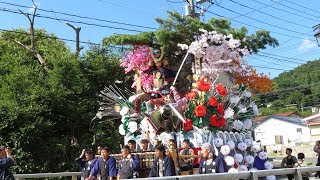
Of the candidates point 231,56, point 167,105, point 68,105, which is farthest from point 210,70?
point 68,105

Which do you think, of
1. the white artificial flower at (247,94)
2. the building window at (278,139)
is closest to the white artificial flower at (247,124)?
the white artificial flower at (247,94)

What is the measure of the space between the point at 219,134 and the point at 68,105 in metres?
8.16

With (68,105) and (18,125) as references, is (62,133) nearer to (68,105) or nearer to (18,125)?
(68,105)

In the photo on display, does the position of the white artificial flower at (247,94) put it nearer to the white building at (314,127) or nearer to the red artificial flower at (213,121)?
the red artificial flower at (213,121)

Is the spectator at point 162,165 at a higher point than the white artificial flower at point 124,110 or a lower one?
lower

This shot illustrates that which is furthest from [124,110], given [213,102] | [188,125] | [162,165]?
[162,165]

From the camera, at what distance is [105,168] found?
8.62 m

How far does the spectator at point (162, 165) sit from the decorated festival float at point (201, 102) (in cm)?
129

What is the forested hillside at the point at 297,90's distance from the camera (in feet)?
198

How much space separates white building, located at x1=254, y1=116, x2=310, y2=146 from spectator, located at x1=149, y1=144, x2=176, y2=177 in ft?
147

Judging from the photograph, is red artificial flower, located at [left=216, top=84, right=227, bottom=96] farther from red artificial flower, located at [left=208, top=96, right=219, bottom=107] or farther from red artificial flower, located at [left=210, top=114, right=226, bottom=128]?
red artificial flower, located at [left=210, top=114, right=226, bottom=128]

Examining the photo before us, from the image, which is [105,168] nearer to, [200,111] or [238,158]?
[200,111]

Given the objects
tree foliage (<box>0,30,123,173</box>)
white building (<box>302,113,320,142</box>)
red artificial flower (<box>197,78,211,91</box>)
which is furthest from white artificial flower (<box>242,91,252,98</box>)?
white building (<box>302,113,320,142</box>)

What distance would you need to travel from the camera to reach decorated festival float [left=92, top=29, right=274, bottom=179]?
31.5 feet
